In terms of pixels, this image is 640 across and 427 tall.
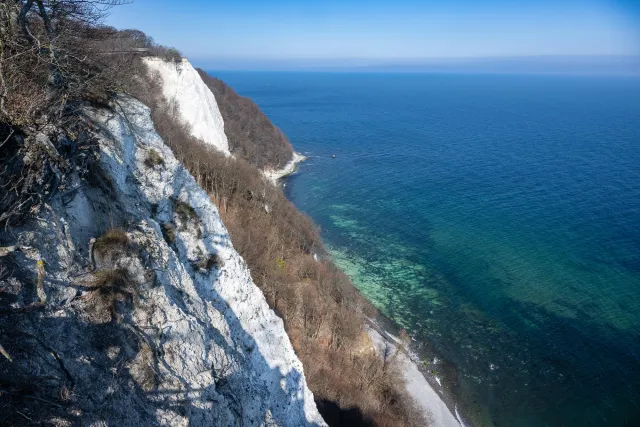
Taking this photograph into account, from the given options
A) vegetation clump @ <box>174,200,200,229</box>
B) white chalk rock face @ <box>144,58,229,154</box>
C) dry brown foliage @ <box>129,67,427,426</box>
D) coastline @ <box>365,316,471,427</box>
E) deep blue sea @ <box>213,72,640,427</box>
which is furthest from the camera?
white chalk rock face @ <box>144,58,229,154</box>

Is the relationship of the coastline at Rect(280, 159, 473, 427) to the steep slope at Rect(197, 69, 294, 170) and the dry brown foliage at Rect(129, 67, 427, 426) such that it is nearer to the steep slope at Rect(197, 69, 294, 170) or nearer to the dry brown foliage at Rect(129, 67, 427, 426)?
the dry brown foliage at Rect(129, 67, 427, 426)

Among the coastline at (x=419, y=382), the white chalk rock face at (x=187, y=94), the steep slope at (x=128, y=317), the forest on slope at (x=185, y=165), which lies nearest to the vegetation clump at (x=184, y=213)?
the steep slope at (x=128, y=317)

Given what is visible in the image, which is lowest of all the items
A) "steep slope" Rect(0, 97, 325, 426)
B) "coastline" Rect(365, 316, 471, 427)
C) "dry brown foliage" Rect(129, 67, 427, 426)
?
"coastline" Rect(365, 316, 471, 427)


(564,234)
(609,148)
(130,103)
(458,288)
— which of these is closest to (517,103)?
(609,148)

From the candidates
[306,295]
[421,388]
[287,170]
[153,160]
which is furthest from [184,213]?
[287,170]

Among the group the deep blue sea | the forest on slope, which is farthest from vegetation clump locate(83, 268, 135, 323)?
the deep blue sea

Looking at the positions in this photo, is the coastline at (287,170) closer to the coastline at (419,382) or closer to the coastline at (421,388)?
the coastline at (419,382)

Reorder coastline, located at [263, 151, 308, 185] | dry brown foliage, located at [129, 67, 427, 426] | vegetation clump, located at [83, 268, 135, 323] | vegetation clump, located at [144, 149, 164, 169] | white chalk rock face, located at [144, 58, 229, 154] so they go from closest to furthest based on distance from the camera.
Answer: vegetation clump, located at [83, 268, 135, 323] → vegetation clump, located at [144, 149, 164, 169] → dry brown foliage, located at [129, 67, 427, 426] → white chalk rock face, located at [144, 58, 229, 154] → coastline, located at [263, 151, 308, 185]
